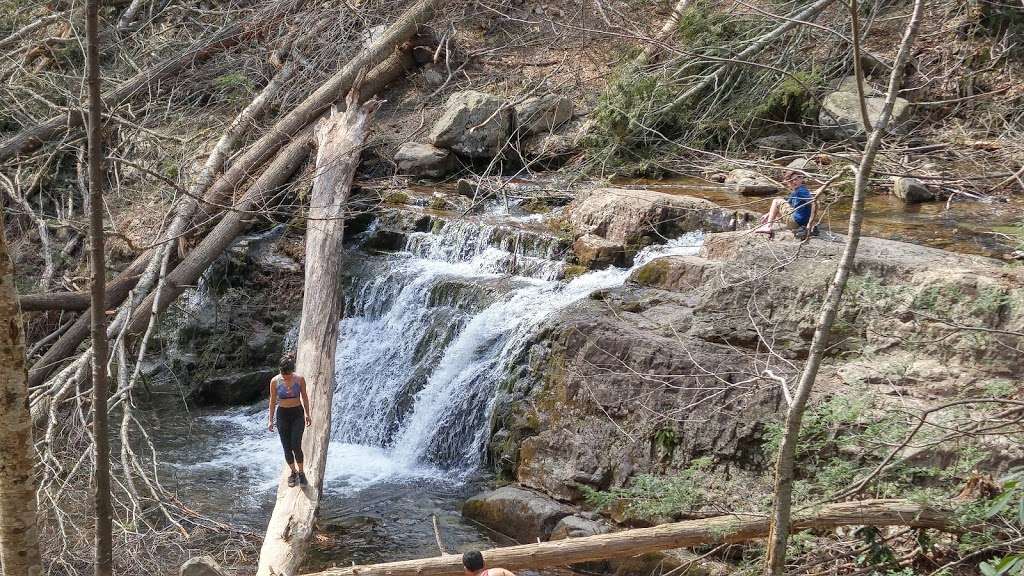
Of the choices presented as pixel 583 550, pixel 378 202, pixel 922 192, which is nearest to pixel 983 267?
pixel 583 550

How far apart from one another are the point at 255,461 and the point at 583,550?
17.1ft

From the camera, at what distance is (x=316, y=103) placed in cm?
1361

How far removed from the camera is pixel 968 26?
14.0m

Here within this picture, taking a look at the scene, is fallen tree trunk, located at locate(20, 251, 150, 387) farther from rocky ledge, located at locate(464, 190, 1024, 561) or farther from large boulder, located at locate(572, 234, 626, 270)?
large boulder, located at locate(572, 234, 626, 270)

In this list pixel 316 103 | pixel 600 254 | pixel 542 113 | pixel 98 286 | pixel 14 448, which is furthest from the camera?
pixel 542 113

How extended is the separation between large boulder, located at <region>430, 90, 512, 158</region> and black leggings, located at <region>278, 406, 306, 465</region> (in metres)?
7.79

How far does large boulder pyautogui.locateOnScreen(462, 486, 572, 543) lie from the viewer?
7652 mm

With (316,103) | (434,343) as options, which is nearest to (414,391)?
(434,343)

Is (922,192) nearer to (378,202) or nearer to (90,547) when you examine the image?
(378,202)

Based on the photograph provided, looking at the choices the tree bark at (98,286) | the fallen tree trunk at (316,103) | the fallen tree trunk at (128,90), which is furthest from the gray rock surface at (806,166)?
the fallen tree trunk at (128,90)

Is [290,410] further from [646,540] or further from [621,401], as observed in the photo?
[646,540]

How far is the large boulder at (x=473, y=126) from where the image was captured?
1446 centimetres

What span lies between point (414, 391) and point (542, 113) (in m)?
6.68

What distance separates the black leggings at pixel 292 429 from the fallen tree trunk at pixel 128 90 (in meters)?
5.09
